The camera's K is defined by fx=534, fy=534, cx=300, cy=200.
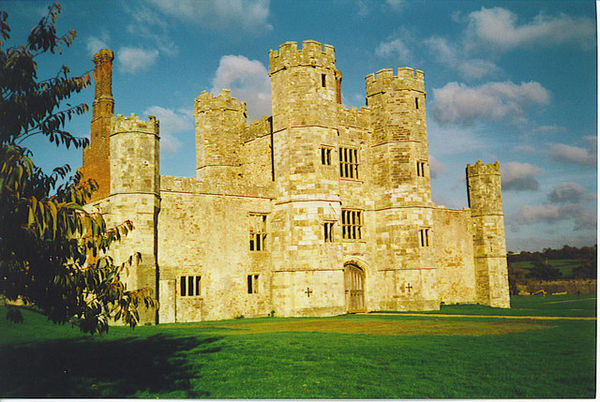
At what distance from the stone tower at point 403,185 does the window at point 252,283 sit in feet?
25.8

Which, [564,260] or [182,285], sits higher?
[564,260]

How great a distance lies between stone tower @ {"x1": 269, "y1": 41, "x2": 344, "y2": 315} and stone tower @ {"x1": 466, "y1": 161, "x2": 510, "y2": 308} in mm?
12940

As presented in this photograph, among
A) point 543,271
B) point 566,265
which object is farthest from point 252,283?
point 543,271

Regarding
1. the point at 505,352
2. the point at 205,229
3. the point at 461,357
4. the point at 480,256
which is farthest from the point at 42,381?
the point at 480,256

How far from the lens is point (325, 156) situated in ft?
93.1

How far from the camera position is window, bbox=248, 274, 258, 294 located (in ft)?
90.7

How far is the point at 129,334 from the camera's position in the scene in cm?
1959

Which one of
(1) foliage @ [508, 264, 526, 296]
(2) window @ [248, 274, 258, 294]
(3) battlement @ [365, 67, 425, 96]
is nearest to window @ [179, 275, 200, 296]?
(2) window @ [248, 274, 258, 294]

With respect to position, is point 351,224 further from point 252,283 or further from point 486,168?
point 486,168

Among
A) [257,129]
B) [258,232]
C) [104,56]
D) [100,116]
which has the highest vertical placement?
[104,56]

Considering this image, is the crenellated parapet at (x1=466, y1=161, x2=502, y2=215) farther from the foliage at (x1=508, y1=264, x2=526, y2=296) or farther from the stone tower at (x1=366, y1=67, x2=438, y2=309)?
the foliage at (x1=508, y1=264, x2=526, y2=296)

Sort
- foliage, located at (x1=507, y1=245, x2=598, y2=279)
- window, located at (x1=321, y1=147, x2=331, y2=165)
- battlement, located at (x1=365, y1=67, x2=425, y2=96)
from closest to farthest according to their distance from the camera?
window, located at (x1=321, y1=147, x2=331, y2=165) → battlement, located at (x1=365, y1=67, x2=425, y2=96) → foliage, located at (x1=507, y1=245, x2=598, y2=279)

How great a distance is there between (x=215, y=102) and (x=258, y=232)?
32.7 ft

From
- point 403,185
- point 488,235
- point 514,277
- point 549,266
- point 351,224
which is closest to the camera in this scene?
point 351,224
